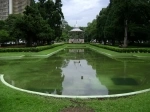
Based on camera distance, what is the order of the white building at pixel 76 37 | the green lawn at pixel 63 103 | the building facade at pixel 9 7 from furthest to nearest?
the building facade at pixel 9 7, the white building at pixel 76 37, the green lawn at pixel 63 103

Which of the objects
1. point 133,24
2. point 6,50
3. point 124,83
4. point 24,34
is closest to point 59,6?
point 24,34

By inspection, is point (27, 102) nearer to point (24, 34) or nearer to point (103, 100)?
point (103, 100)

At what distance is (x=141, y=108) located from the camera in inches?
252

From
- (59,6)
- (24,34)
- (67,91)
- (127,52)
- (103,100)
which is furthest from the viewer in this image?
(59,6)

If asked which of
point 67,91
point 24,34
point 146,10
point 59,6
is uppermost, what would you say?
point 59,6

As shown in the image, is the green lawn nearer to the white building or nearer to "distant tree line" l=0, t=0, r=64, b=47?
"distant tree line" l=0, t=0, r=64, b=47

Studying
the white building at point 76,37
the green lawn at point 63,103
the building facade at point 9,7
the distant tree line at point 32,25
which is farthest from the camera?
the building facade at point 9,7

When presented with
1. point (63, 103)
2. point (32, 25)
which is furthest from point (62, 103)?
point (32, 25)

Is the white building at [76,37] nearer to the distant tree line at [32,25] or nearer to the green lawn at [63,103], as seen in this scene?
the distant tree line at [32,25]

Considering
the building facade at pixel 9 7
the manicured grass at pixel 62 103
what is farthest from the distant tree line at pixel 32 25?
the building facade at pixel 9 7

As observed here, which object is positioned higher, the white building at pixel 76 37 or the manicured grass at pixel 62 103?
the white building at pixel 76 37

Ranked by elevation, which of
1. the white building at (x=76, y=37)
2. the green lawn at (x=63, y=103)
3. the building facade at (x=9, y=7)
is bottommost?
→ the green lawn at (x=63, y=103)

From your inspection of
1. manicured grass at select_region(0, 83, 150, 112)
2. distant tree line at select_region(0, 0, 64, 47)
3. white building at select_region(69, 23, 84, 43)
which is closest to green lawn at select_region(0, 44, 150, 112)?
manicured grass at select_region(0, 83, 150, 112)

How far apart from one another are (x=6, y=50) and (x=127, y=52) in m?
16.5
